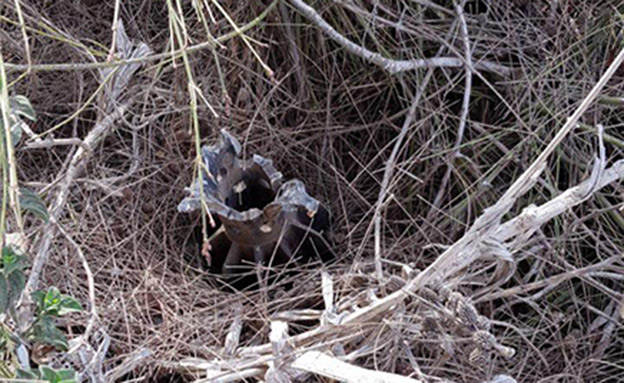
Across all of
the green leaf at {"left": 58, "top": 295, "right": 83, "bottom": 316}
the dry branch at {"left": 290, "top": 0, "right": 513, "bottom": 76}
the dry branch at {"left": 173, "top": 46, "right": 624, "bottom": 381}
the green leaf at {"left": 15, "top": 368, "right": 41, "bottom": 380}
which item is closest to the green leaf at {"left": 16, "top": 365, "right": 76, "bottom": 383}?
the green leaf at {"left": 15, "top": 368, "right": 41, "bottom": 380}

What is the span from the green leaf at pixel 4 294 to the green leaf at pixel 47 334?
90 mm

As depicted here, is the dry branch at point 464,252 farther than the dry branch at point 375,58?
No

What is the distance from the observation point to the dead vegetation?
1.44 m

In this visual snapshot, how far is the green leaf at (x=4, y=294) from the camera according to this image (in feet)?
3.68

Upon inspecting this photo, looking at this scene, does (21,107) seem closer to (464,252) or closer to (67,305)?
(67,305)

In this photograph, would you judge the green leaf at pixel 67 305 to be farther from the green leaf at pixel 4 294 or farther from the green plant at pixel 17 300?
the green leaf at pixel 4 294

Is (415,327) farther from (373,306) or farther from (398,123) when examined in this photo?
(398,123)

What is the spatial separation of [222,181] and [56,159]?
14.5 inches

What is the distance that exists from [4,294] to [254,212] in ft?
2.00

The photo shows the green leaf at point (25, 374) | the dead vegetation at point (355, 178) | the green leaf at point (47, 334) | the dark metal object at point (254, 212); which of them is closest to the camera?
the green leaf at point (25, 374)

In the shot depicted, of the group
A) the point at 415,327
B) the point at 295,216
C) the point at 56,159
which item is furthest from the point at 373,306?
the point at 56,159

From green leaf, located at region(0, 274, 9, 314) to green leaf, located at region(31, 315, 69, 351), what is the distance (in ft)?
0.30

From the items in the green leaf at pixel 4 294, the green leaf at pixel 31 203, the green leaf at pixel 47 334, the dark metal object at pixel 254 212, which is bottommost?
the dark metal object at pixel 254 212

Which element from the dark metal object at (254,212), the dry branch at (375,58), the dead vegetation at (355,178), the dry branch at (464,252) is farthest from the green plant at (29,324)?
the dry branch at (375,58)
